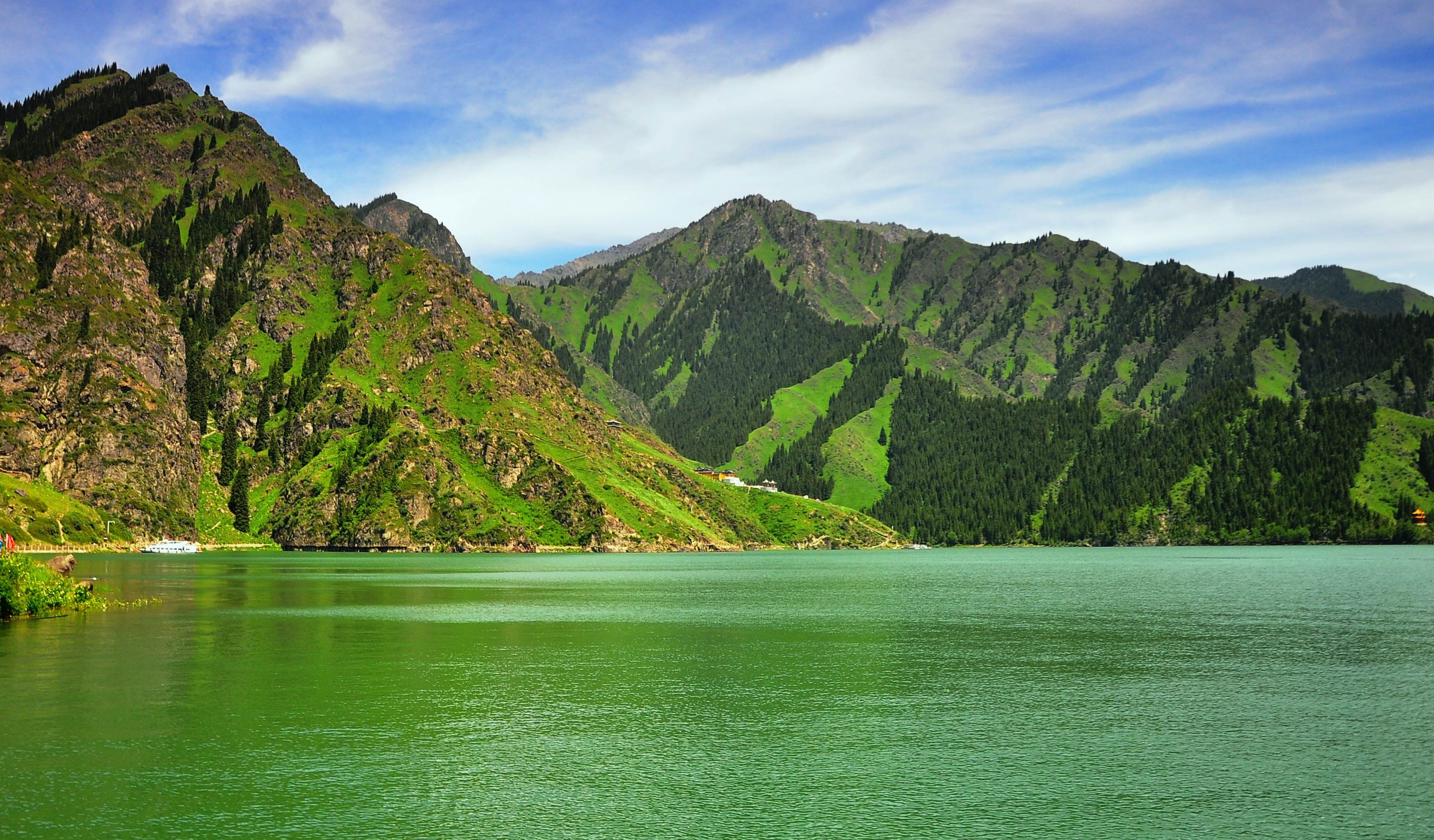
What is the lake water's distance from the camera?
94.8ft

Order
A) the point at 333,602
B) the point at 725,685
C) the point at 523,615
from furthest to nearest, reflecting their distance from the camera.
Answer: the point at 333,602 < the point at 523,615 < the point at 725,685

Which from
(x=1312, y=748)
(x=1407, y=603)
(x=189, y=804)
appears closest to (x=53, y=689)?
(x=189, y=804)

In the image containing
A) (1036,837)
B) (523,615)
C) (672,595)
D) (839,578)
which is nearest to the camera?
(1036,837)

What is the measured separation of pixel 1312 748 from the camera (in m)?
38.4

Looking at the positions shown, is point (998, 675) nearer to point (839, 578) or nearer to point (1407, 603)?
point (1407, 603)

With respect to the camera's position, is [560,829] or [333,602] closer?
[560,829]

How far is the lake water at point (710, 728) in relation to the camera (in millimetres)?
28891

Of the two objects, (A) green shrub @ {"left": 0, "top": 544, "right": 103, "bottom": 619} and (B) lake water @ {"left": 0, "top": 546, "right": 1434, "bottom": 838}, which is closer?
(B) lake water @ {"left": 0, "top": 546, "right": 1434, "bottom": 838}

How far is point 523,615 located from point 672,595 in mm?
34355

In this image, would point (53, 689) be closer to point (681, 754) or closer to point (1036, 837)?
point (681, 754)

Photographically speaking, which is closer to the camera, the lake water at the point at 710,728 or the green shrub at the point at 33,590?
the lake water at the point at 710,728

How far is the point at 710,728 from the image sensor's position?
41375 mm

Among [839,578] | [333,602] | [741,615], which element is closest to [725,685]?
[741,615]

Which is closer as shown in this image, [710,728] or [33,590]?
[710,728]
